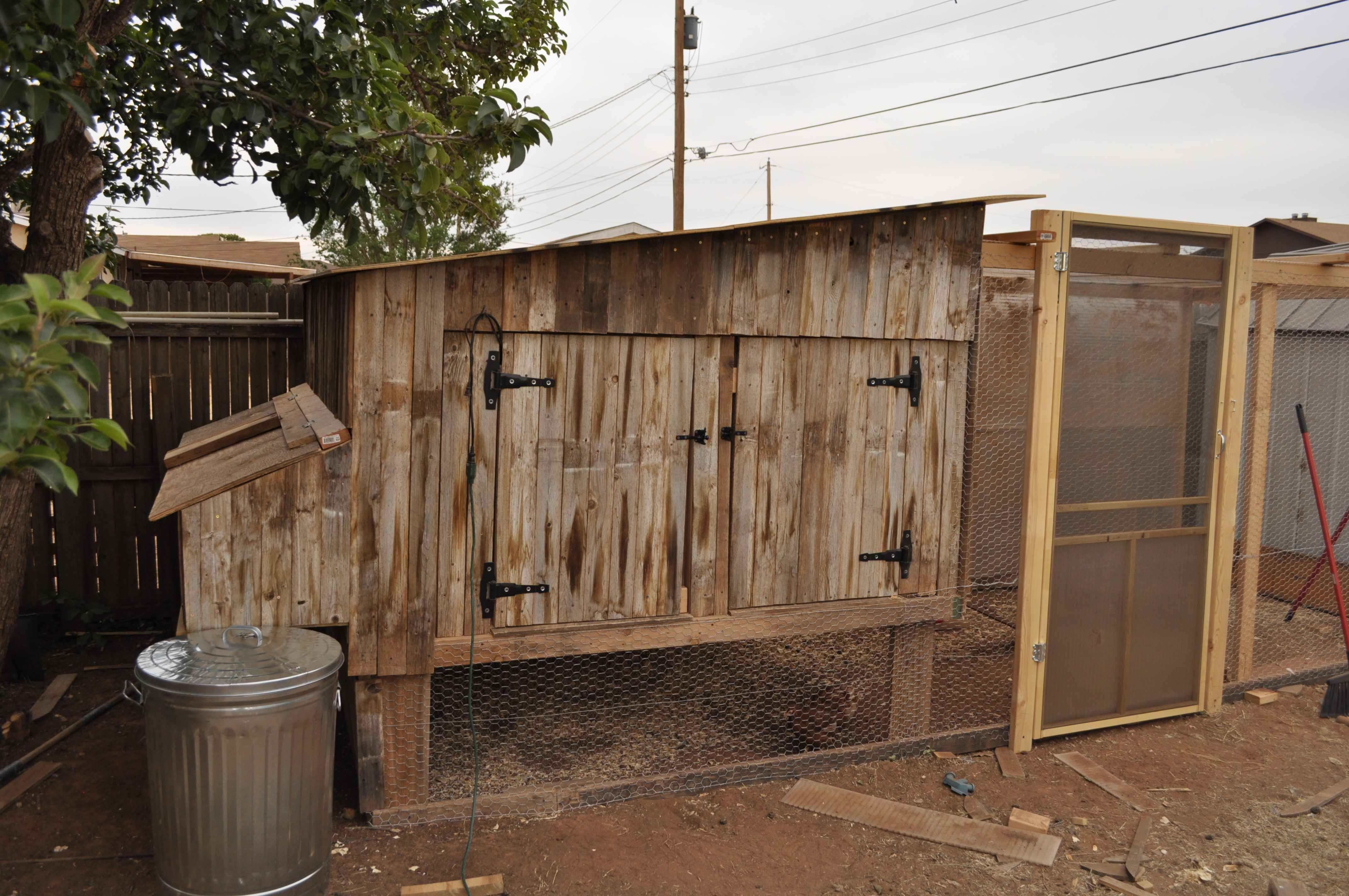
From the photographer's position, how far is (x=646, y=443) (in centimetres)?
403

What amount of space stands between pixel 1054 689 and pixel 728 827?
1919 millimetres

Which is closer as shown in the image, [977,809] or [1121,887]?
[1121,887]

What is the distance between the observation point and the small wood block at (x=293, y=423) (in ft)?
11.4

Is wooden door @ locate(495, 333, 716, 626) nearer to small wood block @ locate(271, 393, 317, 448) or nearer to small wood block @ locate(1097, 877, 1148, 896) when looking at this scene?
small wood block @ locate(271, 393, 317, 448)

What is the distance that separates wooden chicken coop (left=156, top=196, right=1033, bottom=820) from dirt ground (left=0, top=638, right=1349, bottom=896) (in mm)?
255

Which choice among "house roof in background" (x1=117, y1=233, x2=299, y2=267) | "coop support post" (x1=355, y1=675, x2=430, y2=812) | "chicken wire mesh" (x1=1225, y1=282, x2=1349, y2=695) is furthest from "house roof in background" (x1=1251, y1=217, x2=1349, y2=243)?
"house roof in background" (x1=117, y1=233, x2=299, y2=267)

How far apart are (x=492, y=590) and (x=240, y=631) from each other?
1.03 meters

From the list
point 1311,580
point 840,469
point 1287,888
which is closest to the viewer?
point 1287,888

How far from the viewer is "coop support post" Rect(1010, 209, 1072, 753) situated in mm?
4332

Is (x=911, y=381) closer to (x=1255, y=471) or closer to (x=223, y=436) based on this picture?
(x=1255, y=471)

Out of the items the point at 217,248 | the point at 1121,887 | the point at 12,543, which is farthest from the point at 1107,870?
the point at 217,248

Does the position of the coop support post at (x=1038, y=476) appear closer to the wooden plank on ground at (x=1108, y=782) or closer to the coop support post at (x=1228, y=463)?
the wooden plank on ground at (x=1108, y=782)

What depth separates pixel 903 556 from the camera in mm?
4473

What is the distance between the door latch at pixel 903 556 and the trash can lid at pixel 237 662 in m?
2.54
